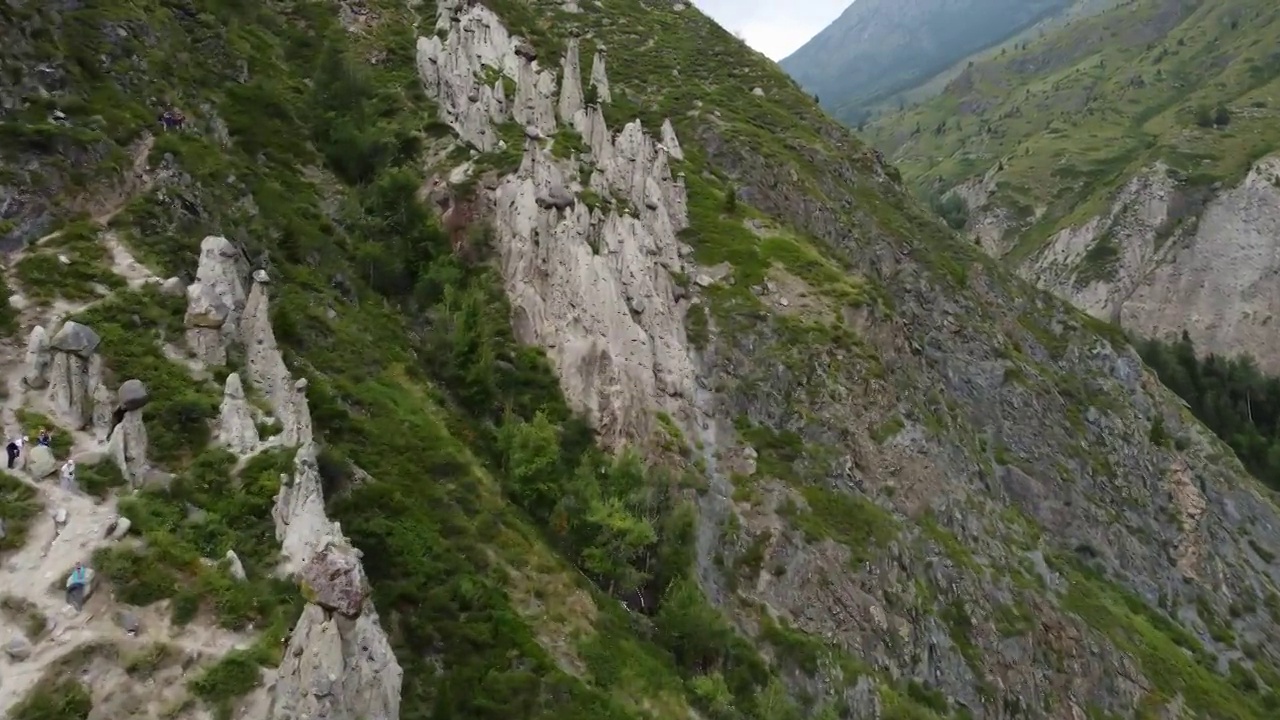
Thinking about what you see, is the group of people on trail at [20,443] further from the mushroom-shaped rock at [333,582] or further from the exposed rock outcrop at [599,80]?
the exposed rock outcrop at [599,80]

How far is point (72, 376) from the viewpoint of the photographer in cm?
2630

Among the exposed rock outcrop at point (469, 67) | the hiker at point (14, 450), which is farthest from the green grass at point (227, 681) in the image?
the exposed rock outcrop at point (469, 67)

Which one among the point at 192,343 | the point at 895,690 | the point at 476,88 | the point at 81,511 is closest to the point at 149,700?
the point at 81,511

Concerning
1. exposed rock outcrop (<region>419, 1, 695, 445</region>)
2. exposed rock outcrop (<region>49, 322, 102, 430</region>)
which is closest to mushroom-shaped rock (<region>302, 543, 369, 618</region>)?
exposed rock outcrop (<region>49, 322, 102, 430</region>)

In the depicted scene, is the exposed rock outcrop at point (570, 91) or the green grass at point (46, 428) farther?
the exposed rock outcrop at point (570, 91)

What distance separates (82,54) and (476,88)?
30108 millimetres

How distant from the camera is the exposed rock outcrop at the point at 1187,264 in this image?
16612 cm

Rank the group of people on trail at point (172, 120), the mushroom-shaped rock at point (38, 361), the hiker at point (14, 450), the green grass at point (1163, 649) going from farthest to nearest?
the green grass at point (1163, 649) < the group of people on trail at point (172, 120) < the mushroom-shaped rock at point (38, 361) < the hiker at point (14, 450)

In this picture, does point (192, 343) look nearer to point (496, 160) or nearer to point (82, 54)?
point (82, 54)

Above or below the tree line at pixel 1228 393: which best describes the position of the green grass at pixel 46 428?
above

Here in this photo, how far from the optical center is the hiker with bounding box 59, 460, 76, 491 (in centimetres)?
2394

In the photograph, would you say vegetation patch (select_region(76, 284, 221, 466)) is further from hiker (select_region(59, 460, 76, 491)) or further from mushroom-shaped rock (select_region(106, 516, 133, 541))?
mushroom-shaped rock (select_region(106, 516, 133, 541))

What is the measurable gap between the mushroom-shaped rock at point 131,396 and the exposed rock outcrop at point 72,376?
122 centimetres

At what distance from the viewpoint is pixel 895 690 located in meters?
47.7
